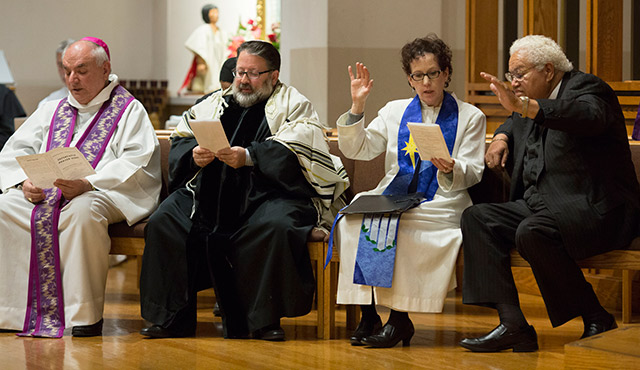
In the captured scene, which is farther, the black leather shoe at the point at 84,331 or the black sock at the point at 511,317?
the black leather shoe at the point at 84,331

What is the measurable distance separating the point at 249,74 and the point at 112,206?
1048 millimetres

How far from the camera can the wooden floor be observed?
4355mm

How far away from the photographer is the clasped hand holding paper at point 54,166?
4.91 meters

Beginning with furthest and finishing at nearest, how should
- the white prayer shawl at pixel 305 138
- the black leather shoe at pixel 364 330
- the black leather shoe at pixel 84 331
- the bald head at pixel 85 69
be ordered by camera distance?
the bald head at pixel 85 69, the white prayer shawl at pixel 305 138, the black leather shoe at pixel 84 331, the black leather shoe at pixel 364 330

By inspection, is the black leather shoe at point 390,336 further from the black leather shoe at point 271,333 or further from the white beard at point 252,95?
the white beard at point 252,95

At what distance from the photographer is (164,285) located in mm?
5004

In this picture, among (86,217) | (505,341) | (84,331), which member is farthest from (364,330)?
(86,217)

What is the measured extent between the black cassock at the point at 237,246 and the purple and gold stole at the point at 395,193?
1.18ft

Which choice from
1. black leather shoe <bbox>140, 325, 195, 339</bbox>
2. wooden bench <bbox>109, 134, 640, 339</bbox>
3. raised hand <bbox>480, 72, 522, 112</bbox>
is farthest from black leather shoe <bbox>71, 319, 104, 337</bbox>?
raised hand <bbox>480, 72, 522, 112</bbox>

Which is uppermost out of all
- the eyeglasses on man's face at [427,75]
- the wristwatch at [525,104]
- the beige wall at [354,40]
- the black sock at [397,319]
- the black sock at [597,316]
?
the beige wall at [354,40]

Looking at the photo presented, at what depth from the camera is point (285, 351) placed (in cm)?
464

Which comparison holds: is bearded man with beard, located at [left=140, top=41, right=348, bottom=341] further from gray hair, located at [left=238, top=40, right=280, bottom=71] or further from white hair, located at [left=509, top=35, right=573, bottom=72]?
Answer: white hair, located at [left=509, top=35, right=573, bottom=72]

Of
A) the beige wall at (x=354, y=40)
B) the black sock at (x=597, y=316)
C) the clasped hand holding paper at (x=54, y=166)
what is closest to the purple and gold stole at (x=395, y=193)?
the black sock at (x=597, y=316)

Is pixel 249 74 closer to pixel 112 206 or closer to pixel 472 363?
pixel 112 206
